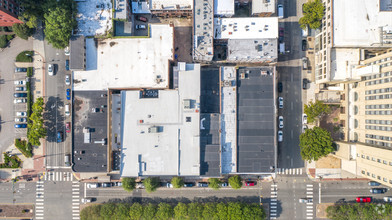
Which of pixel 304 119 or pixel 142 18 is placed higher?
pixel 142 18

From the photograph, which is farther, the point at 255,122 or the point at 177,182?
the point at 177,182

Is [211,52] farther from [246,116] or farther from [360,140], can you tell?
[360,140]

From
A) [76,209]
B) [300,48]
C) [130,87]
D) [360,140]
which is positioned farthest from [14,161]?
[360,140]

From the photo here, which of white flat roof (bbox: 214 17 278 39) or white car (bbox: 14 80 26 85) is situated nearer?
white flat roof (bbox: 214 17 278 39)

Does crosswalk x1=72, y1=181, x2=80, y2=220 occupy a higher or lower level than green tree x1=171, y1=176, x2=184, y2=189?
lower

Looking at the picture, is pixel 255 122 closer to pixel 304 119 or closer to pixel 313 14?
pixel 304 119

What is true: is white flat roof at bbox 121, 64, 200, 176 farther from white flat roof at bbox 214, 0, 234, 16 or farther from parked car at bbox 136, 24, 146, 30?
parked car at bbox 136, 24, 146, 30

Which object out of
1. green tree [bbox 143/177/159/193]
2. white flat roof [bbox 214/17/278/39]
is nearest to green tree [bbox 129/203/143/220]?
green tree [bbox 143/177/159/193]

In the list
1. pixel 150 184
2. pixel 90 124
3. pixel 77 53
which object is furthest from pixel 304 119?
pixel 77 53
